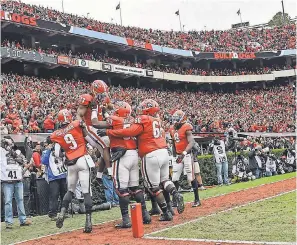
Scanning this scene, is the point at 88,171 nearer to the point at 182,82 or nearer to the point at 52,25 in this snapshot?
the point at 52,25

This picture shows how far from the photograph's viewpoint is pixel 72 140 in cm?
813

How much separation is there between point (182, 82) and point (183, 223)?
138ft

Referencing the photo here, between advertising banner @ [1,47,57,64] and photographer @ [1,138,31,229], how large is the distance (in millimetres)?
23105

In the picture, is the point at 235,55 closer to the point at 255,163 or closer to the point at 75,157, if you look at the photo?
the point at 255,163

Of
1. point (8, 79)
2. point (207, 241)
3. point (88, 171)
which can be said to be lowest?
point (207, 241)

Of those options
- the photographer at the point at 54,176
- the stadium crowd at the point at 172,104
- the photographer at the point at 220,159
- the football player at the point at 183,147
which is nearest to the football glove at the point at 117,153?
the photographer at the point at 54,176

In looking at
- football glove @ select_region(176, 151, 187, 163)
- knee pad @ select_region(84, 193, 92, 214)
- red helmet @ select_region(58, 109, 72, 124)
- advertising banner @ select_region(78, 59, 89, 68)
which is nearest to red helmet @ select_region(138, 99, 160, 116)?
red helmet @ select_region(58, 109, 72, 124)

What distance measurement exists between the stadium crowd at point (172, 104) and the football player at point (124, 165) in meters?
7.19

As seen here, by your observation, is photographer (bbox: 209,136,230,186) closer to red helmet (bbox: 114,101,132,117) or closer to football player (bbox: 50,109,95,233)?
red helmet (bbox: 114,101,132,117)

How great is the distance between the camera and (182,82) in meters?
49.4

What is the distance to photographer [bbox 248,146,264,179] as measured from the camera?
1925cm

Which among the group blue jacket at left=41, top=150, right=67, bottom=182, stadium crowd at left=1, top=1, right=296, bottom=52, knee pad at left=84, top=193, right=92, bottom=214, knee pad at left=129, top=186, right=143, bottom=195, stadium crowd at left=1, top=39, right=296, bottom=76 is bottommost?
knee pad at left=84, top=193, right=92, bottom=214

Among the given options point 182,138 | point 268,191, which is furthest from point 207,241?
point 268,191

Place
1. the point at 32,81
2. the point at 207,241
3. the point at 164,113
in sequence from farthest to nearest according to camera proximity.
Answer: the point at 164,113, the point at 32,81, the point at 207,241
